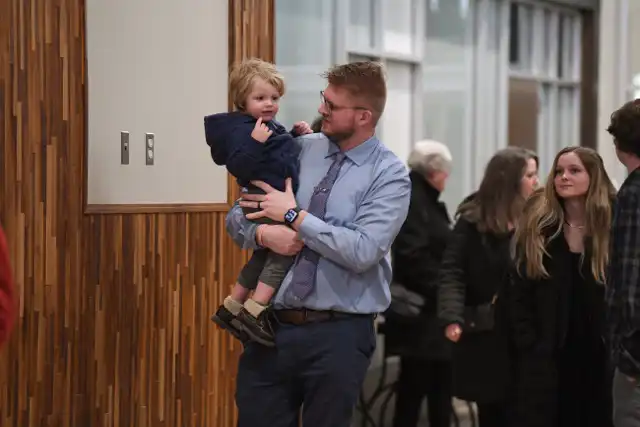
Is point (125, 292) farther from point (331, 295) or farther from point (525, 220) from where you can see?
point (525, 220)

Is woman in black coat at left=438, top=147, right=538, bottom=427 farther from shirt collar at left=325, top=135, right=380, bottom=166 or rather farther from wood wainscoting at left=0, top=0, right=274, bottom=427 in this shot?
shirt collar at left=325, top=135, right=380, bottom=166

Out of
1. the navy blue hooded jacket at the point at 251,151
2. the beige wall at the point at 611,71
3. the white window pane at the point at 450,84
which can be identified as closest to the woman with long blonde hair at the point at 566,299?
the navy blue hooded jacket at the point at 251,151

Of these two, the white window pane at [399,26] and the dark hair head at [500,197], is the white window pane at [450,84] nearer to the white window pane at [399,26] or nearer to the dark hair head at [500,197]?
the white window pane at [399,26]

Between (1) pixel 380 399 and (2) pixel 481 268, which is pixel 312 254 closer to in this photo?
(2) pixel 481 268

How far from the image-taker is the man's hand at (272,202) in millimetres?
2525

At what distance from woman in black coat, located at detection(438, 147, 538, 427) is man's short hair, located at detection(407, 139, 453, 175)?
0.48m

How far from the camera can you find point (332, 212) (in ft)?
8.38

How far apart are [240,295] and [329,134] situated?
1.71 ft

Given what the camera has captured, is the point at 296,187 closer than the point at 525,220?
Yes

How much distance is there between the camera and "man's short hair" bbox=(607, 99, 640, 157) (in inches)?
113

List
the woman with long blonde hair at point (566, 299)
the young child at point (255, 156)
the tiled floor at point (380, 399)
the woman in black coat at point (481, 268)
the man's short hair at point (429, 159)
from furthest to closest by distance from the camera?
the tiled floor at point (380, 399) → the man's short hair at point (429, 159) → the woman in black coat at point (481, 268) → the woman with long blonde hair at point (566, 299) → the young child at point (255, 156)

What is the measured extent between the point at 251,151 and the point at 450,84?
3706 millimetres

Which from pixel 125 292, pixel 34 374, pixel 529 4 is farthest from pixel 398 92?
pixel 34 374

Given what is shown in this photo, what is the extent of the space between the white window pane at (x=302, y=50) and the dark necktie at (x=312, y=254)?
2.27 metres
